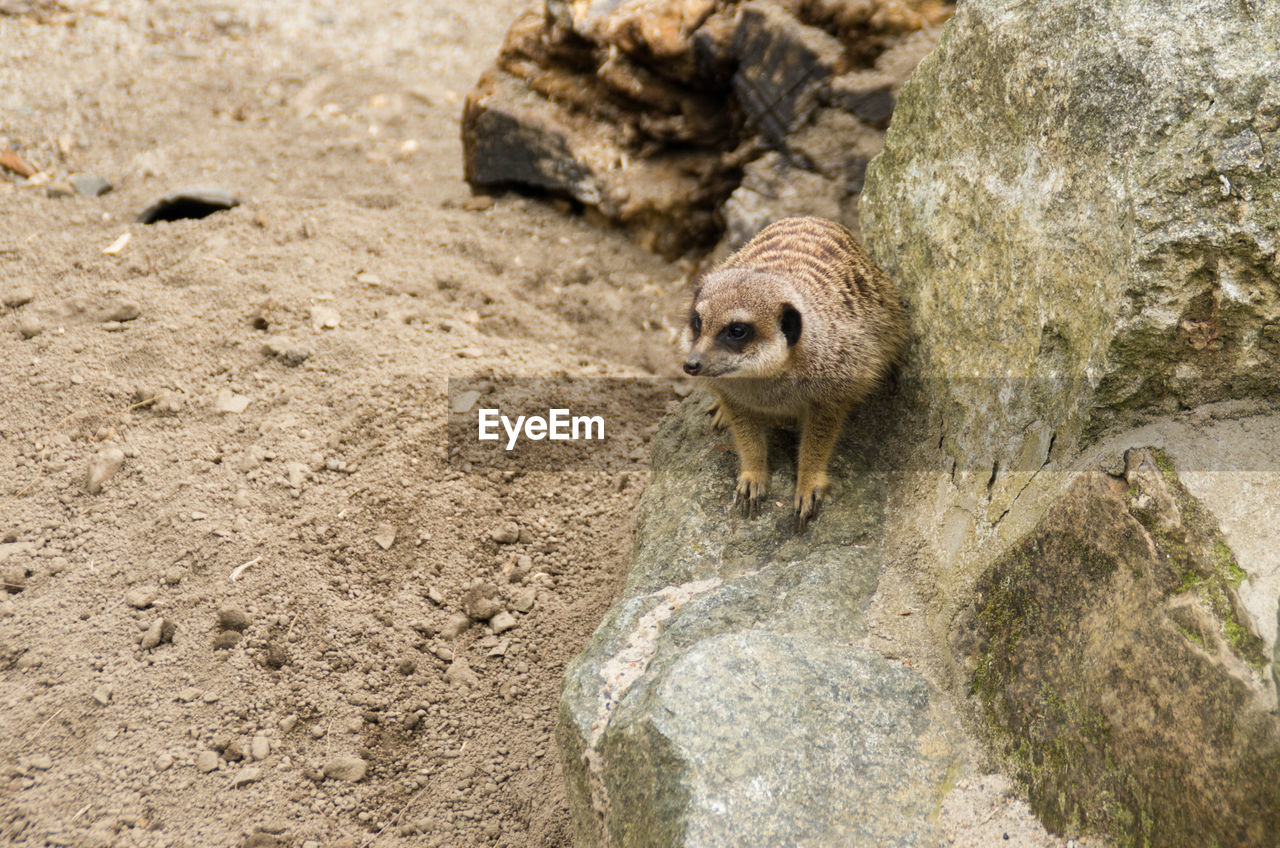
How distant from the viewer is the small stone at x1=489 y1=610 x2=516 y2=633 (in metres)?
3.02

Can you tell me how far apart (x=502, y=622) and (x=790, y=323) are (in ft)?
4.38

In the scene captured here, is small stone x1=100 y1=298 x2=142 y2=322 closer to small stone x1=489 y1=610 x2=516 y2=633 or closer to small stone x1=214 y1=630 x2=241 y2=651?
small stone x1=214 y1=630 x2=241 y2=651

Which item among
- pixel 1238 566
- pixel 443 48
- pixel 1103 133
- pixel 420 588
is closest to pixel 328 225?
pixel 420 588

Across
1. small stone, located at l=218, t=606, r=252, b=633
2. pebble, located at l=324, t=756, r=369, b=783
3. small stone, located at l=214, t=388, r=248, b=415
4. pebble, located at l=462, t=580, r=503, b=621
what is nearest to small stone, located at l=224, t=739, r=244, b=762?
pebble, located at l=324, t=756, r=369, b=783

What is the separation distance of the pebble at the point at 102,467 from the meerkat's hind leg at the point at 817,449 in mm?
2316

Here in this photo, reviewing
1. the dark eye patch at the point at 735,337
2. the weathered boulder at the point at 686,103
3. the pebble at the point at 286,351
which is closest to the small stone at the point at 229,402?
the pebble at the point at 286,351

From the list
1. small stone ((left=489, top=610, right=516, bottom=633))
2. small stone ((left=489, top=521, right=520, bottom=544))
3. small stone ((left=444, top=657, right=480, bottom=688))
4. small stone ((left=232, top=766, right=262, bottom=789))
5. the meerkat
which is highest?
the meerkat

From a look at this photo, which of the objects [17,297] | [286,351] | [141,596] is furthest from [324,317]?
[141,596]

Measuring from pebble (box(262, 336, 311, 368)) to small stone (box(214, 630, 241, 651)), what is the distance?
4.05 ft

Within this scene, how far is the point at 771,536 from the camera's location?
9.05 feet

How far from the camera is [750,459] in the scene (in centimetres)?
296

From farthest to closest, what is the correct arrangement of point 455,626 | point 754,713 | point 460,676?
point 455,626, point 460,676, point 754,713

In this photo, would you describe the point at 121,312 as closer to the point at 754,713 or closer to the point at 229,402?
the point at 229,402

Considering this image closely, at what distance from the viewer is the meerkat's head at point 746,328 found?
275cm
